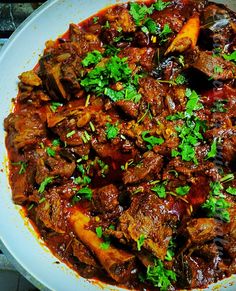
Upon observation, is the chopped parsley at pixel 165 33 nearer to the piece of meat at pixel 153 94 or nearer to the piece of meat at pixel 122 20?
the piece of meat at pixel 122 20

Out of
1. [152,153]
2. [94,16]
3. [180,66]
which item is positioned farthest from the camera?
[94,16]

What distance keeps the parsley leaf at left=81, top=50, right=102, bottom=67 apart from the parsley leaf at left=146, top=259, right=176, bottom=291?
6.75 ft

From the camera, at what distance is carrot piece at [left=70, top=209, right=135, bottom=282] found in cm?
→ 393

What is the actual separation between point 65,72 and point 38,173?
3.38 ft

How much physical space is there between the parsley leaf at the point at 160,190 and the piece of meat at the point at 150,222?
0.04 m

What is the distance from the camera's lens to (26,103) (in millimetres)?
4680

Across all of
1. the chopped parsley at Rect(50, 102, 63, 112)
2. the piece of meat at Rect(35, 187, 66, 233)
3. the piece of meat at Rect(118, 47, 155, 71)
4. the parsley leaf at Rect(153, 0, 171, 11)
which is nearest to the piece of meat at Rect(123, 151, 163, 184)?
the piece of meat at Rect(35, 187, 66, 233)

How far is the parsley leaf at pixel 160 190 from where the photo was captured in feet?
13.5

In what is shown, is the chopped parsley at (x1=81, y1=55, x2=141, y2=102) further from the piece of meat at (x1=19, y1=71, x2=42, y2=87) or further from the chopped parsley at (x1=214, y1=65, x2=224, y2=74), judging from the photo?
the chopped parsley at (x1=214, y1=65, x2=224, y2=74)

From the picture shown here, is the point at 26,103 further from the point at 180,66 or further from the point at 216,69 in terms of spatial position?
the point at 216,69

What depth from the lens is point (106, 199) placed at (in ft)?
13.5

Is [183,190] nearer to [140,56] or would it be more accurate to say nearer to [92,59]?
[140,56]

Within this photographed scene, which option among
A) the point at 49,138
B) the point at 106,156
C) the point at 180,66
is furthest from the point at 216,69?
the point at 49,138

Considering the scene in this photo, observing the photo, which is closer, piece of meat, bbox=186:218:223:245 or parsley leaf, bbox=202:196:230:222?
piece of meat, bbox=186:218:223:245
